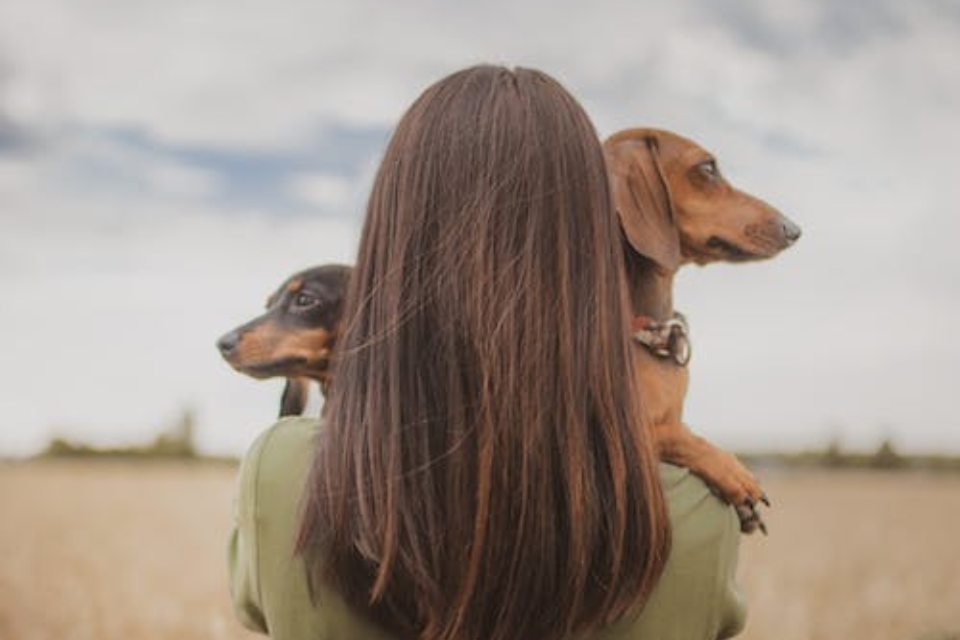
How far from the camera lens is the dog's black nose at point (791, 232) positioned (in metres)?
3.07

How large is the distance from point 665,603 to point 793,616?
21.8ft

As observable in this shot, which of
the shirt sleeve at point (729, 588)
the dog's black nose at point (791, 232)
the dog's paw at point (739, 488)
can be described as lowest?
the shirt sleeve at point (729, 588)

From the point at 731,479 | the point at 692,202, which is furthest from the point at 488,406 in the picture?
the point at 692,202

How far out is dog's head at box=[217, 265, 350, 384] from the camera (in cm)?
325

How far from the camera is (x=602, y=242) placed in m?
1.88

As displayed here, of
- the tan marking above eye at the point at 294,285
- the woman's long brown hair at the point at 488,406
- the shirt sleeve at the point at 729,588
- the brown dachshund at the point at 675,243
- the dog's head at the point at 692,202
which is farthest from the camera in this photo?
the tan marking above eye at the point at 294,285

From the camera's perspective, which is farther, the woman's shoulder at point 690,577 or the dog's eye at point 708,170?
the dog's eye at point 708,170

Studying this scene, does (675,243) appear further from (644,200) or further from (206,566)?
(206,566)

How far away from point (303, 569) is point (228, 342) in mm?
1533

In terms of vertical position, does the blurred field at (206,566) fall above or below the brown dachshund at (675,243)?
below

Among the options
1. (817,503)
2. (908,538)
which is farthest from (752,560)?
(817,503)

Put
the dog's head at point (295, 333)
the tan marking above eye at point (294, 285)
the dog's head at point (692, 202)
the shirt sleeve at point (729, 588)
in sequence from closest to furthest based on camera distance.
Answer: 1. the shirt sleeve at point (729, 588)
2. the dog's head at point (692, 202)
3. the dog's head at point (295, 333)
4. the tan marking above eye at point (294, 285)

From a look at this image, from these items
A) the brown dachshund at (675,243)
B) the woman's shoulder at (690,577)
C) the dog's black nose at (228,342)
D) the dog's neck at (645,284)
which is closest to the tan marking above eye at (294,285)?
the dog's black nose at (228,342)

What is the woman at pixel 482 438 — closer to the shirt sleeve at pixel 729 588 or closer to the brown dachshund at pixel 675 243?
the shirt sleeve at pixel 729 588
